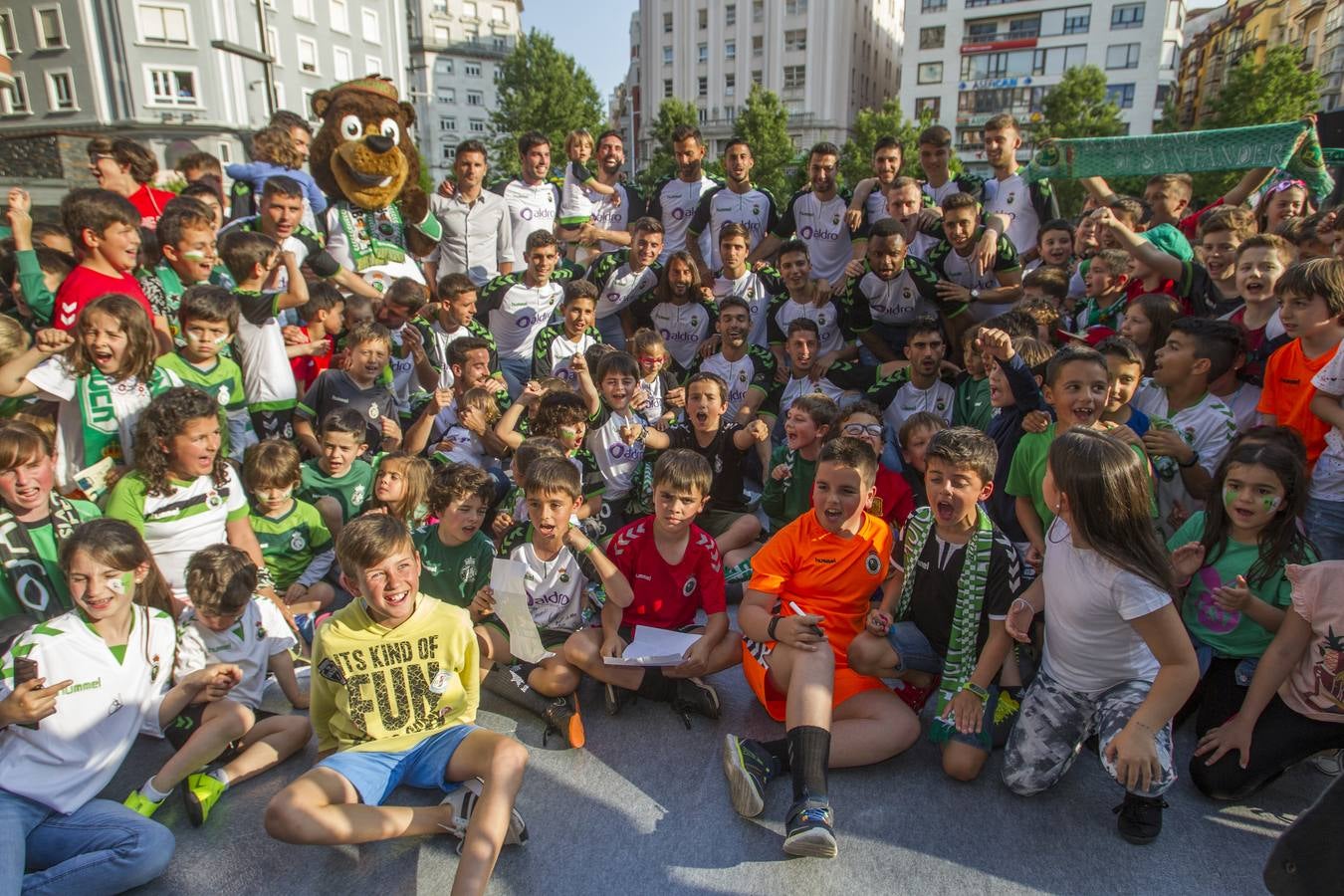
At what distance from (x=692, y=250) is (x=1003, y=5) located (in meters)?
46.3

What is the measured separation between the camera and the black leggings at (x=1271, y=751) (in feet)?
8.21

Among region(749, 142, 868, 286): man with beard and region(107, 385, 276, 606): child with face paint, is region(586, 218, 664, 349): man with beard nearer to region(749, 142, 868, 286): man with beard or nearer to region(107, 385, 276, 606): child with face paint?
region(749, 142, 868, 286): man with beard

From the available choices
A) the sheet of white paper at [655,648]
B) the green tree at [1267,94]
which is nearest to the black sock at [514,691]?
the sheet of white paper at [655,648]

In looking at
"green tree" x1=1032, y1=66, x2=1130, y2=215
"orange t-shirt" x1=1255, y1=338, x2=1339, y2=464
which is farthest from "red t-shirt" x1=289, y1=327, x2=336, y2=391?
"green tree" x1=1032, y1=66, x2=1130, y2=215

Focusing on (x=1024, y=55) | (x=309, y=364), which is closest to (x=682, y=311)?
(x=309, y=364)

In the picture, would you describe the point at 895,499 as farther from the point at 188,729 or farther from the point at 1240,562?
the point at 188,729

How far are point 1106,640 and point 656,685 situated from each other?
5.53 feet

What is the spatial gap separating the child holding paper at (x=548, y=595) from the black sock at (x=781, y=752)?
0.74 metres

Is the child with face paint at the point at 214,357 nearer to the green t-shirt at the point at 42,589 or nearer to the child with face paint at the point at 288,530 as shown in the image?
the child with face paint at the point at 288,530

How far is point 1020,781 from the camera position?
2.58 meters

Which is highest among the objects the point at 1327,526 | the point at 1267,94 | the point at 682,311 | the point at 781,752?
the point at 1267,94

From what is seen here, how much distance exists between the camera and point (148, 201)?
6086 mm

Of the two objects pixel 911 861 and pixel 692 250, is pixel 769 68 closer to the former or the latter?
pixel 692 250

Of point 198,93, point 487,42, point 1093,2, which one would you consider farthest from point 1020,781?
point 487,42
